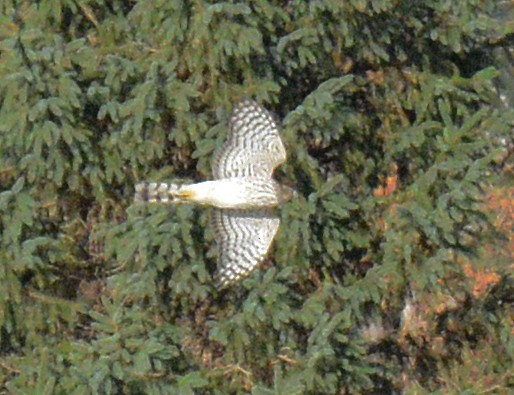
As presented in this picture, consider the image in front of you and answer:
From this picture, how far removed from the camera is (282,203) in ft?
24.3

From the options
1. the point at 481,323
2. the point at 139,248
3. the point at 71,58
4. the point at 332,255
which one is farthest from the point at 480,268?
the point at 71,58

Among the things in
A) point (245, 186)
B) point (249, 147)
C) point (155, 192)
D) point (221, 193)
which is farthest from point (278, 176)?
point (155, 192)

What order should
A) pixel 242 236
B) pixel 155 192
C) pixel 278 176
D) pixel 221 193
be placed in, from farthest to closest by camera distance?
pixel 278 176, pixel 155 192, pixel 242 236, pixel 221 193

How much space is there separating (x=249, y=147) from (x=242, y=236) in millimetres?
468

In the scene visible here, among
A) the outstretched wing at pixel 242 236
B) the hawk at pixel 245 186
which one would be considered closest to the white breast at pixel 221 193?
the hawk at pixel 245 186

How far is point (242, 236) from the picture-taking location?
294 inches

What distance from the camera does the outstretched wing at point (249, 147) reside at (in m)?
7.46

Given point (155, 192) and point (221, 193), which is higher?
point (221, 193)

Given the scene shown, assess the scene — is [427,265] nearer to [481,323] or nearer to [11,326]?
[481,323]

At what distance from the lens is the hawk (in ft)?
24.3

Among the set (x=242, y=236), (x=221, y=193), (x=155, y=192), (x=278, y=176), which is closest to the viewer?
(x=221, y=193)

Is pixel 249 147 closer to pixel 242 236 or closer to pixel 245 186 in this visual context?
pixel 245 186

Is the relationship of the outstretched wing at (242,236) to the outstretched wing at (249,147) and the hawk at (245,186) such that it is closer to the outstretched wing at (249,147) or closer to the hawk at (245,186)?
the hawk at (245,186)

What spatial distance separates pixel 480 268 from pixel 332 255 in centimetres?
93
